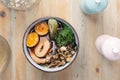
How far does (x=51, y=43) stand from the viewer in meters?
0.78

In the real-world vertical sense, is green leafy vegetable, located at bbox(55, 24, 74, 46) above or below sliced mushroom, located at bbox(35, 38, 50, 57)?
above

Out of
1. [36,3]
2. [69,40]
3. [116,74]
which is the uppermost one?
[36,3]

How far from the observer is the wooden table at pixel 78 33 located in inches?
31.7

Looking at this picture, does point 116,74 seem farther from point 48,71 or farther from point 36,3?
point 36,3

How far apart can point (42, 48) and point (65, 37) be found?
2.7 inches

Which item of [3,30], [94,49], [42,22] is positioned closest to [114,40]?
[94,49]

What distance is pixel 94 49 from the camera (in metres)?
0.83

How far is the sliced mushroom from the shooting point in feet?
2.54

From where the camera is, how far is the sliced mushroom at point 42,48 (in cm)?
77

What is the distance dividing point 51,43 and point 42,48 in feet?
0.09

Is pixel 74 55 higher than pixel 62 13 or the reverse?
the reverse

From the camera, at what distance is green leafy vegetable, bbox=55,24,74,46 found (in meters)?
0.78

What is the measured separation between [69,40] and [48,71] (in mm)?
100

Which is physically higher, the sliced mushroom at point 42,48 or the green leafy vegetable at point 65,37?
the green leafy vegetable at point 65,37
